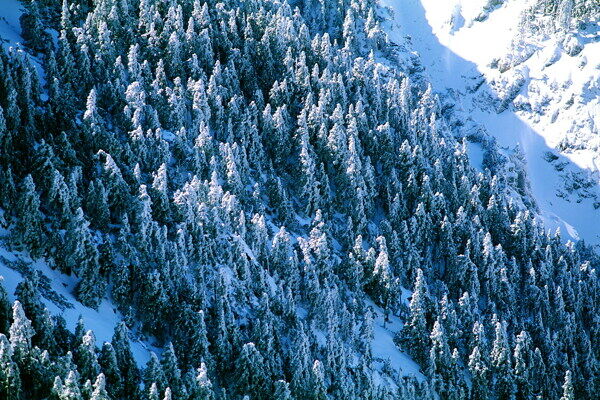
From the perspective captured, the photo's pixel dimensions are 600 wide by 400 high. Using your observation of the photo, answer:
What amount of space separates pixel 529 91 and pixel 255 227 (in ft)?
320

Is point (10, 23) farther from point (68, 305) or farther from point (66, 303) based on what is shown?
point (68, 305)

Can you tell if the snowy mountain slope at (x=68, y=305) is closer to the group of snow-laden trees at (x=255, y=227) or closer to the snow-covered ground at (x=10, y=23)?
the group of snow-laden trees at (x=255, y=227)

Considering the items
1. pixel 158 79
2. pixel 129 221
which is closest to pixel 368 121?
pixel 158 79

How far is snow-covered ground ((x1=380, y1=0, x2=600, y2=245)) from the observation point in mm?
127312

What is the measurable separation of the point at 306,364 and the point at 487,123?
9745cm

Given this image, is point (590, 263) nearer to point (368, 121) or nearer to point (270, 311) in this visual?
point (368, 121)

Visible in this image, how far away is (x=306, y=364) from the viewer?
56.6 meters

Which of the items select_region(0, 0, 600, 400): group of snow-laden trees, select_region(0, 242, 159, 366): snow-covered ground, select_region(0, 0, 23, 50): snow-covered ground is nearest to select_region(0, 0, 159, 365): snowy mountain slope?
select_region(0, 242, 159, 366): snow-covered ground

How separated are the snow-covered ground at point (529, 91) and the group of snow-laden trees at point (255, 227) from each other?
2106 cm

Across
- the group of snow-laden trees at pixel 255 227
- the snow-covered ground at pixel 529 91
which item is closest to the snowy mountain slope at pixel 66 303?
the group of snow-laden trees at pixel 255 227

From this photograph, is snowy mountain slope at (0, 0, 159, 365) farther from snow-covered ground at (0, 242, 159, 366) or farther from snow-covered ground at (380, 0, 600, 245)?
snow-covered ground at (380, 0, 600, 245)

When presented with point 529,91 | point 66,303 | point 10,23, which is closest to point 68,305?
point 66,303

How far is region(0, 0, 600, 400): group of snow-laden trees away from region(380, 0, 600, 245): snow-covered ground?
69.1 ft

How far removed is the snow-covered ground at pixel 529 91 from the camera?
418 feet
